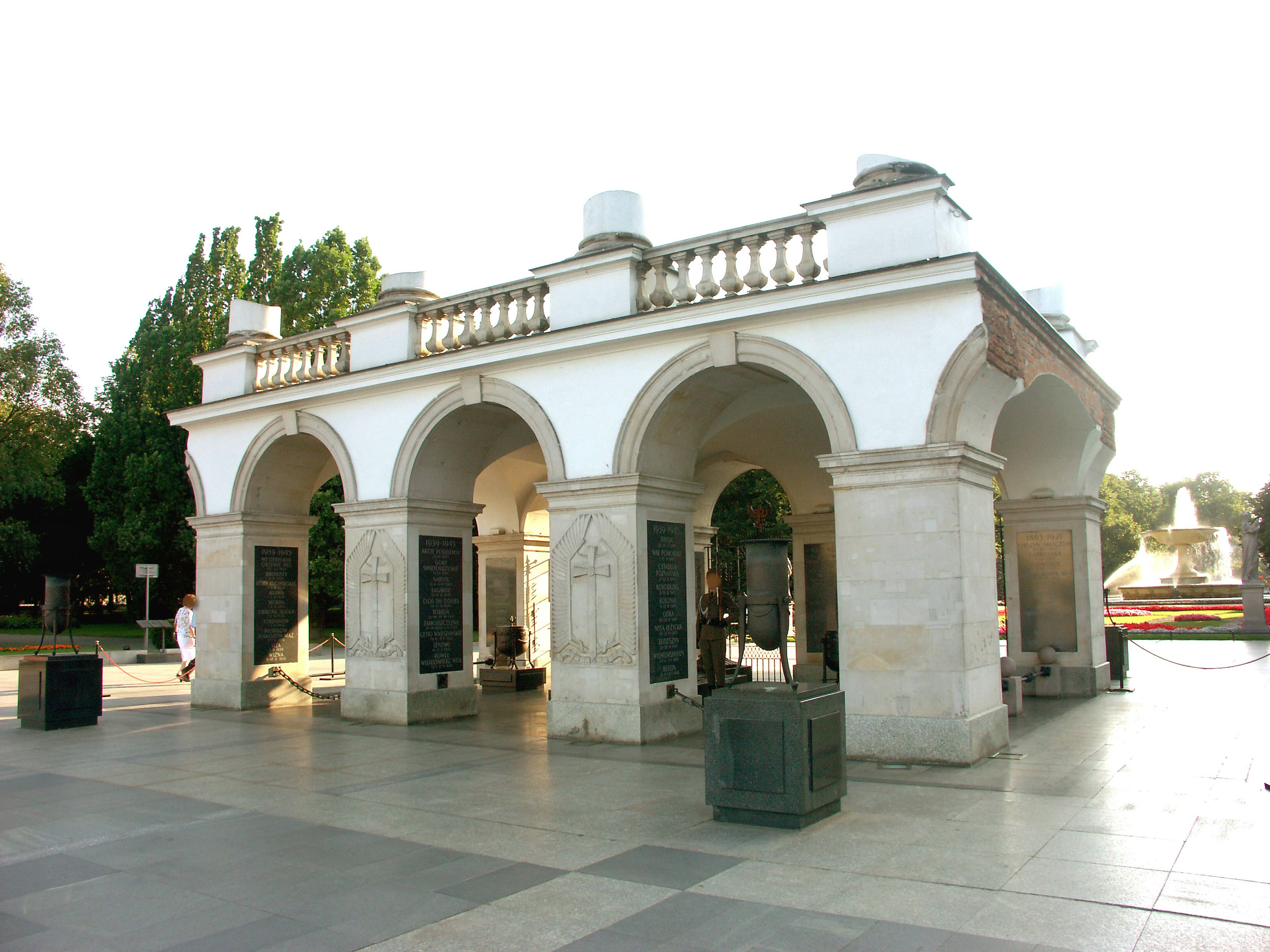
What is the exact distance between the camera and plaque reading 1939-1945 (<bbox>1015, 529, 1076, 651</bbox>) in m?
13.8

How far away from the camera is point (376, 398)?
43.9 ft

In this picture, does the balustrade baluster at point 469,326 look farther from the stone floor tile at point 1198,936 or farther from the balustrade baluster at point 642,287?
the stone floor tile at point 1198,936

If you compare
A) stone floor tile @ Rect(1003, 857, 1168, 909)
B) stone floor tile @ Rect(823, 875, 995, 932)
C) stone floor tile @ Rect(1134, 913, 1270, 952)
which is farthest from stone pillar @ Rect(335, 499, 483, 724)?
stone floor tile @ Rect(1134, 913, 1270, 952)

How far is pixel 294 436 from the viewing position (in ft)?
47.5

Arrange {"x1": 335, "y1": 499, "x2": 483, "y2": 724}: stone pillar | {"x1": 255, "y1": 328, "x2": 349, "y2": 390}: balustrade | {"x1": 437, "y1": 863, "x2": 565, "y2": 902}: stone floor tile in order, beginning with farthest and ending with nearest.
Result: {"x1": 255, "y1": 328, "x2": 349, "y2": 390}: balustrade
{"x1": 335, "y1": 499, "x2": 483, "y2": 724}: stone pillar
{"x1": 437, "y1": 863, "x2": 565, "y2": 902}: stone floor tile

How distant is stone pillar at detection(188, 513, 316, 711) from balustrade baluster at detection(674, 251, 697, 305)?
321 inches

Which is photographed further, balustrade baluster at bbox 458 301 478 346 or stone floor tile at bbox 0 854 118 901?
balustrade baluster at bbox 458 301 478 346

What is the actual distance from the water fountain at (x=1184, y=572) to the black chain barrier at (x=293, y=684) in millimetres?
30741

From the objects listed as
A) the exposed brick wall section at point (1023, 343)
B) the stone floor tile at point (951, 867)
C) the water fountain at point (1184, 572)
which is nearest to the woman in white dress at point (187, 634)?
the exposed brick wall section at point (1023, 343)

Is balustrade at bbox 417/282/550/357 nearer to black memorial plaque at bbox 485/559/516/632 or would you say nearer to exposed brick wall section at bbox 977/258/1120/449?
exposed brick wall section at bbox 977/258/1120/449

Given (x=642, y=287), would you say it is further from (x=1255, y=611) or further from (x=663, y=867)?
(x=1255, y=611)

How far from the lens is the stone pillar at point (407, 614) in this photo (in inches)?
500

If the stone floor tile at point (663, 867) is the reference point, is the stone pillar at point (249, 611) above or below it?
above

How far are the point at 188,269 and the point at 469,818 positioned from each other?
33377mm
